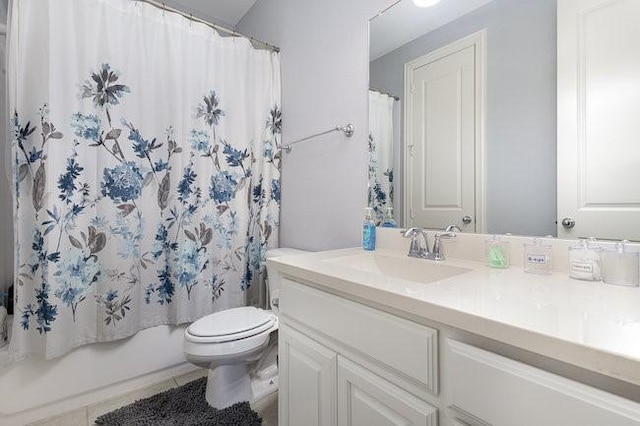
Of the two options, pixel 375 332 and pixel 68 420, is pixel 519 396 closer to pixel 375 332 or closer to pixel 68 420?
pixel 375 332

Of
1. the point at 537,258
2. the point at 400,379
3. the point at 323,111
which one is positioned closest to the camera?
the point at 400,379

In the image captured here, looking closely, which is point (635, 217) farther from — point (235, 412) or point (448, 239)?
point (235, 412)

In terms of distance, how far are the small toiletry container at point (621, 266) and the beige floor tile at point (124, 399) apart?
6.36 ft

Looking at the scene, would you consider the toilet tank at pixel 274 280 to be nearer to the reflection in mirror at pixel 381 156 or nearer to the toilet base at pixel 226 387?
the toilet base at pixel 226 387

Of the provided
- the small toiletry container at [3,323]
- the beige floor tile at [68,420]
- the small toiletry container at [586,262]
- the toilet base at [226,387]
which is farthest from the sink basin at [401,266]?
the small toiletry container at [3,323]

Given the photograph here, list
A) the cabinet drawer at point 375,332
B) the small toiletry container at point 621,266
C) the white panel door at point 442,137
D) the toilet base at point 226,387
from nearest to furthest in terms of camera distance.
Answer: the cabinet drawer at point 375,332
the small toiletry container at point 621,266
the white panel door at point 442,137
the toilet base at point 226,387

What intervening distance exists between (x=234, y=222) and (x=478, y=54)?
1.47m

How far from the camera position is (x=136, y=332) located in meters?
1.61

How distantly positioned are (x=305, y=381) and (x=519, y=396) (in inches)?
24.5

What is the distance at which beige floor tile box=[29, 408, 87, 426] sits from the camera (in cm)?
138

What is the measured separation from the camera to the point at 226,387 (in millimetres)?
1474

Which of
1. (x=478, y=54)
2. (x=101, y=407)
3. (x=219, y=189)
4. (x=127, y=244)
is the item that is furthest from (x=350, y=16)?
(x=101, y=407)

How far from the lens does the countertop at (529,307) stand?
42 cm

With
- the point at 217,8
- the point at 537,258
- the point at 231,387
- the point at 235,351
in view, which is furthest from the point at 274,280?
the point at 217,8
